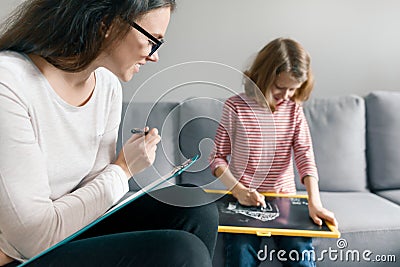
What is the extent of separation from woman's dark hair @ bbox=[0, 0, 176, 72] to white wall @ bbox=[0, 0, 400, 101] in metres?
1.28

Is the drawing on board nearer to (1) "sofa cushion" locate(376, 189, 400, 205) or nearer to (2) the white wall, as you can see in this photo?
(1) "sofa cushion" locate(376, 189, 400, 205)

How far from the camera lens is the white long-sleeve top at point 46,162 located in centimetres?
79

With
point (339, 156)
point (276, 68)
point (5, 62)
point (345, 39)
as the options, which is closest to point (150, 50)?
point (5, 62)

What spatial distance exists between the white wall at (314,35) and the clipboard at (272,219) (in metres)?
0.90

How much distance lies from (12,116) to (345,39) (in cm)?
176

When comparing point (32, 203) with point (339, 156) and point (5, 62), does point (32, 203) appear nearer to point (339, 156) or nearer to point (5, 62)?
point (5, 62)

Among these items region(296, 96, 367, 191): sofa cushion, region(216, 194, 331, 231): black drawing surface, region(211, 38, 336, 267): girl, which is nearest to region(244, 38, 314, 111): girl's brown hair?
region(211, 38, 336, 267): girl

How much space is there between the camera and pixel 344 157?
195 cm

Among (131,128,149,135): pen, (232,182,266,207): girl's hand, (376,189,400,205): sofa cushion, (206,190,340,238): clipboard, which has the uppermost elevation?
(131,128,149,135): pen

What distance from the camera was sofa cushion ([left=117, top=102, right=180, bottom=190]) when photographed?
947 millimetres
